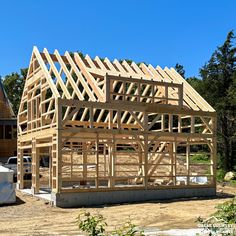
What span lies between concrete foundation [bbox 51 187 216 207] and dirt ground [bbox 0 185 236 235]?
0.60 m

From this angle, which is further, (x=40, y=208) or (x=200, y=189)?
(x=200, y=189)

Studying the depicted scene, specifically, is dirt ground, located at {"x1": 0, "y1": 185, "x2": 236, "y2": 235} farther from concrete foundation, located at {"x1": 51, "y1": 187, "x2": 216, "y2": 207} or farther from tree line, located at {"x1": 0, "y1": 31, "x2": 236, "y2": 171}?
tree line, located at {"x1": 0, "y1": 31, "x2": 236, "y2": 171}

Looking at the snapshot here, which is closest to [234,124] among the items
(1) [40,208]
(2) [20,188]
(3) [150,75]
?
(3) [150,75]

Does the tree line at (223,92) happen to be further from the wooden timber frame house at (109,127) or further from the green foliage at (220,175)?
the wooden timber frame house at (109,127)

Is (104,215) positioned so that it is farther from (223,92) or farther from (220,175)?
(223,92)

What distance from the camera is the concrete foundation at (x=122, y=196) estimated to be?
49.0 ft

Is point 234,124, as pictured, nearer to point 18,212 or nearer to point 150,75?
point 150,75

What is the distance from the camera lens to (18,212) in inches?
543

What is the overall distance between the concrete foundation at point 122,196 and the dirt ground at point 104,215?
23.5 inches

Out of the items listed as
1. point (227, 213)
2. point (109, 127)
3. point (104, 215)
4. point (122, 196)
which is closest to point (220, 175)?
point (122, 196)

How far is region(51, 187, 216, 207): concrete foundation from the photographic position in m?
14.9

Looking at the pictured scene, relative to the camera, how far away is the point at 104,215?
12602 mm

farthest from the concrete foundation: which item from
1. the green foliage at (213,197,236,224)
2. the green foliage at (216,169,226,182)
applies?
the green foliage at (213,197,236,224)

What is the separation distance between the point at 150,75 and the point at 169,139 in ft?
11.1
